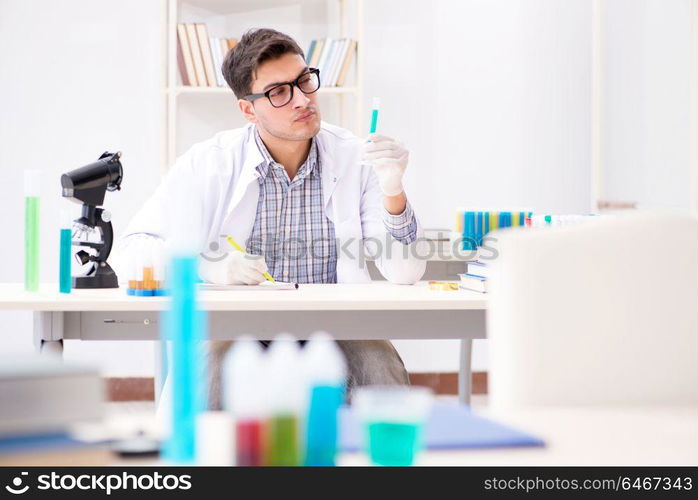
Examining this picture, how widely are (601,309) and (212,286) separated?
50.8 inches

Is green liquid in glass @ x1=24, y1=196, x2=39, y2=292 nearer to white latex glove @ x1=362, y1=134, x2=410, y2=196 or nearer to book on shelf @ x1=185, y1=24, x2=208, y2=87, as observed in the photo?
white latex glove @ x1=362, y1=134, x2=410, y2=196

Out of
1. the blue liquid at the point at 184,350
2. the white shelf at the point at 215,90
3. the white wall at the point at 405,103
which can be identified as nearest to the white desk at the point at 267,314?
the blue liquid at the point at 184,350

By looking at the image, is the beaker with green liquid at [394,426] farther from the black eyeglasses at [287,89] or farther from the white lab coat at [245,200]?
the black eyeglasses at [287,89]

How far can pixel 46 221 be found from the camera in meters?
3.83

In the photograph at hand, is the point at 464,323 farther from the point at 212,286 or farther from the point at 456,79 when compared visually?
the point at 456,79

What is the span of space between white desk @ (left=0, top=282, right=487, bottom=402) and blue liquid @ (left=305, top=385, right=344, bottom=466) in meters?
1.19

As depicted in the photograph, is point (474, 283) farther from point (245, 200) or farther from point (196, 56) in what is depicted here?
point (196, 56)

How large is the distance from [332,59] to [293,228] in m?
1.29


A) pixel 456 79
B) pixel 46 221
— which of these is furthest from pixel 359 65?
pixel 46 221

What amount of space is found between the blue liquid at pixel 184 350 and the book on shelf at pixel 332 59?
298 centimetres

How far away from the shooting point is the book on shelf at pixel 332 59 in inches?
138

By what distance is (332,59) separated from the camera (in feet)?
11.5

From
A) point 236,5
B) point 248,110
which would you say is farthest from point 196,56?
point 248,110

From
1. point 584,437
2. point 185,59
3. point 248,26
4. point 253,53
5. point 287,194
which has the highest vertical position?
point 248,26
